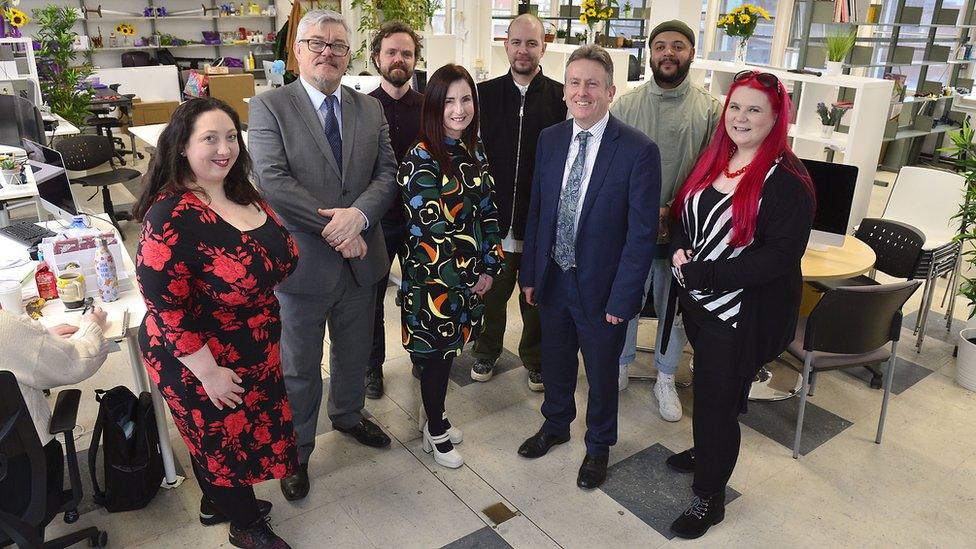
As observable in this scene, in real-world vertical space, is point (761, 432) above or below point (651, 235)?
below

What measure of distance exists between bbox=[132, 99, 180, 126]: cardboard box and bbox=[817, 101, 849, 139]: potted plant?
7.60m

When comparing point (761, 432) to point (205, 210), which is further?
point (761, 432)

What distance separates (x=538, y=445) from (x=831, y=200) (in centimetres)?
188

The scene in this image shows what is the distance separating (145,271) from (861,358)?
296 cm

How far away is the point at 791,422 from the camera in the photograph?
357cm

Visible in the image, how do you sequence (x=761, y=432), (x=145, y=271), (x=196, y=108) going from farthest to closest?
(x=761, y=432) < (x=196, y=108) < (x=145, y=271)

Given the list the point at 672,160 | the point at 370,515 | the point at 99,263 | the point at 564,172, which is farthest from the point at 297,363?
the point at 672,160

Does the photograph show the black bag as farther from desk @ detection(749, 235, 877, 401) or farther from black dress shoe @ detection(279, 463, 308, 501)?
desk @ detection(749, 235, 877, 401)

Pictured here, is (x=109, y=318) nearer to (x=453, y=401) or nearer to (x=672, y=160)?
(x=453, y=401)

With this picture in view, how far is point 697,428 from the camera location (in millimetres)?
2719

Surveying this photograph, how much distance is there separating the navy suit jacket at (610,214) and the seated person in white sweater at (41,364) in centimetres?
167

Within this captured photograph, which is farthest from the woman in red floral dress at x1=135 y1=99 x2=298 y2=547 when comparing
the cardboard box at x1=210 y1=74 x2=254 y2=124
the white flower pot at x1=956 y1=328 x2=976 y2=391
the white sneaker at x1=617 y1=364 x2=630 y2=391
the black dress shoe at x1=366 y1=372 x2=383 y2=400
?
the cardboard box at x1=210 y1=74 x2=254 y2=124

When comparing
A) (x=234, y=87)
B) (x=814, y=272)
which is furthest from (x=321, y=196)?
(x=234, y=87)

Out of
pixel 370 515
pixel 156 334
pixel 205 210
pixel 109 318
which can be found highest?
pixel 205 210
